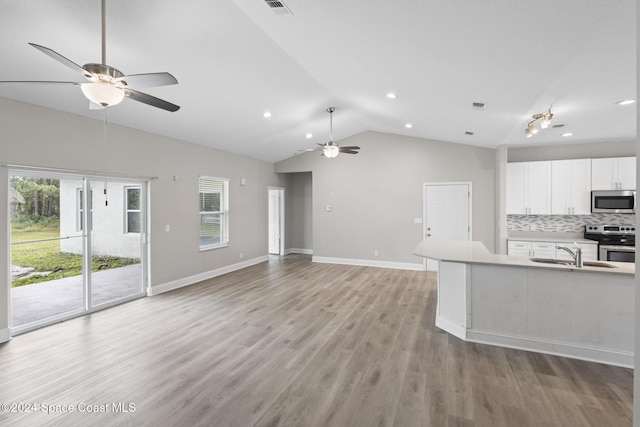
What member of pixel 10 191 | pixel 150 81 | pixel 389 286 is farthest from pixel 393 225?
pixel 10 191

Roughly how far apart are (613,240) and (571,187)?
3.68 ft

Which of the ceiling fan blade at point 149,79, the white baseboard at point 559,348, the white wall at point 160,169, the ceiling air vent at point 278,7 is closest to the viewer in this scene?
the ceiling fan blade at point 149,79

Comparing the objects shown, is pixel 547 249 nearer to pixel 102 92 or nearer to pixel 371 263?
pixel 371 263

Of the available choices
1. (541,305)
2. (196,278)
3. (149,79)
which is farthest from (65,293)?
(541,305)

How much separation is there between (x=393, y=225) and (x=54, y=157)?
6.22 meters

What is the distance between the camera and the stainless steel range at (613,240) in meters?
5.22

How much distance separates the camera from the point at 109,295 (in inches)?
191

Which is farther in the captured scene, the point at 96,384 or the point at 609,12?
the point at 96,384

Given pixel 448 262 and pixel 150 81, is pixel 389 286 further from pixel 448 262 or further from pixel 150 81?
pixel 150 81

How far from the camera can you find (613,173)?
547 cm

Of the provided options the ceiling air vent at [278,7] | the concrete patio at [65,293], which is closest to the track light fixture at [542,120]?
the ceiling air vent at [278,7]

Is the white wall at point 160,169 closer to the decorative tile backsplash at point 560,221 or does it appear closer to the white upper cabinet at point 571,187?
the decorative tile backsplash at point 560,221

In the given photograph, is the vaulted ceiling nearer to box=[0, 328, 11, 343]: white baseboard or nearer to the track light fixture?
the track light fixture

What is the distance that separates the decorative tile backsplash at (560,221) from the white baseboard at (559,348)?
12.5 feet
